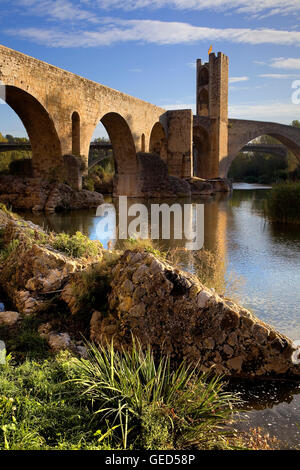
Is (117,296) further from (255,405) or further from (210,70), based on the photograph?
(210,70)

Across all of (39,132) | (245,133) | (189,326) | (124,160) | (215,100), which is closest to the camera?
(189,326)

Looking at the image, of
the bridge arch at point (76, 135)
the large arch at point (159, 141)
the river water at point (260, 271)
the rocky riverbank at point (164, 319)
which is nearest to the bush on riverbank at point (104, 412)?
the river water at point (260, 271)

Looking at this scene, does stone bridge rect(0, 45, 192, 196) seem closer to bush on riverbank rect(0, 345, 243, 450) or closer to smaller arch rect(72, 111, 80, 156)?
smaller arch rect(72, 111, 80, 156)

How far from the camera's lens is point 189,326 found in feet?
11.7

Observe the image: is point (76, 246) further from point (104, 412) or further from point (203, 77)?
point (203, 77)

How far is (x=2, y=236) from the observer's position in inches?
240

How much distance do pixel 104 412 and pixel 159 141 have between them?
24799 mm

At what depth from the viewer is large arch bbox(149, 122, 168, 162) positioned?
25.6 meters

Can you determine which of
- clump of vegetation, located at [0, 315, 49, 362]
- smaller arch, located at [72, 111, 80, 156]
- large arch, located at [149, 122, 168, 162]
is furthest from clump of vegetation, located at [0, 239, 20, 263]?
large arch, located at [149, 122, 168, 162]

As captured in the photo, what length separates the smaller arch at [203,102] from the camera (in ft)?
108

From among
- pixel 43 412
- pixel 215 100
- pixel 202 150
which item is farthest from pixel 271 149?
pixel 43 412

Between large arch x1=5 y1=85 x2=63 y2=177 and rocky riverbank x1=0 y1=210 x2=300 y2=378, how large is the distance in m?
11.0

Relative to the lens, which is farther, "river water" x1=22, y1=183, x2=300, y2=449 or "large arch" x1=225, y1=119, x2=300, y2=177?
"large arch" x1=225, y1=119, x2=300, y2=177

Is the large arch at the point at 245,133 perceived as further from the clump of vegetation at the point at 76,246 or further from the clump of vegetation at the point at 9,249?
the clump of vegetation at the point at 9,249
